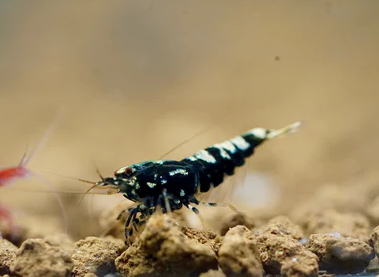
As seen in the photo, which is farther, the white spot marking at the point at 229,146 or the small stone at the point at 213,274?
the white spot marking at the point at 229,146

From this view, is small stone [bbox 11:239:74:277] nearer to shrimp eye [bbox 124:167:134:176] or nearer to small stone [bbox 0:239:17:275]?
small stone [bbox 0:239:17:275]

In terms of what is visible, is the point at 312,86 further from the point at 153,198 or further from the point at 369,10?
the point at 153,198

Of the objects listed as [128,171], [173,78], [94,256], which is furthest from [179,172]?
[173,78]

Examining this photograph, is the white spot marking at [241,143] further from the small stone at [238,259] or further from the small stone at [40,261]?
the small stone at [40,261]

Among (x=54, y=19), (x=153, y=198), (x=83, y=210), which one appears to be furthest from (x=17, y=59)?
(x=153, y=198)

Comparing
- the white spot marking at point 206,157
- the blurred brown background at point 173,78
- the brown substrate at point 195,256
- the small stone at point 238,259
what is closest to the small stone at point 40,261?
the brown substrate at point 195,256
